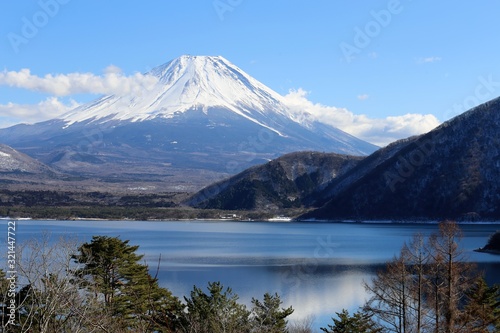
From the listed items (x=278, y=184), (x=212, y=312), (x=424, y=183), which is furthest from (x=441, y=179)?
(x=212, y=312)

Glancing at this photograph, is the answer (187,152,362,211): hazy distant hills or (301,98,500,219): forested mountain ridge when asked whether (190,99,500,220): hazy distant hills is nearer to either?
(301,98,500,219): forested mountain ridge

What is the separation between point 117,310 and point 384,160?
371ft

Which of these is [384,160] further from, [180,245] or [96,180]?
[96,180]

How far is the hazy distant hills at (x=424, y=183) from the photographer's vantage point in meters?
100

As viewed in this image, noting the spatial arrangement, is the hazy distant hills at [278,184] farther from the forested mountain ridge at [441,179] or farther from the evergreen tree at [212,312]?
the evergreen tree at [212,312]

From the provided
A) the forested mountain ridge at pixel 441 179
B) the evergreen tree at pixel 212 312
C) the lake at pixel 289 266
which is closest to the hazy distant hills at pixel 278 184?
the forested mountain ridge at pixel 441 179

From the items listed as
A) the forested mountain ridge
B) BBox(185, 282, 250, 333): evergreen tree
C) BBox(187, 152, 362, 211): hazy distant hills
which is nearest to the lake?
BBox(185, 282, 250, 333): evergreen tree

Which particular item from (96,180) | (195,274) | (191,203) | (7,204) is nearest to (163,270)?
(195,274)

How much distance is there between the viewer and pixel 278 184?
135 m

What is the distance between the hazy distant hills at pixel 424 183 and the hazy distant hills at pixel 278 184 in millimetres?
291

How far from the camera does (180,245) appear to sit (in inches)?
2216

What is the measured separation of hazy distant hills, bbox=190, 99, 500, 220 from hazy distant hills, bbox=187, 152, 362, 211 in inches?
11.5

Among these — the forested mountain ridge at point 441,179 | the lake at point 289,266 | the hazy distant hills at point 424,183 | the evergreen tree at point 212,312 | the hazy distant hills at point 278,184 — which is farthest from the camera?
the hazy distant hills at point 278,184

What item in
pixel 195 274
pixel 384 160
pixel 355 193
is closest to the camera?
pixel 195 274
